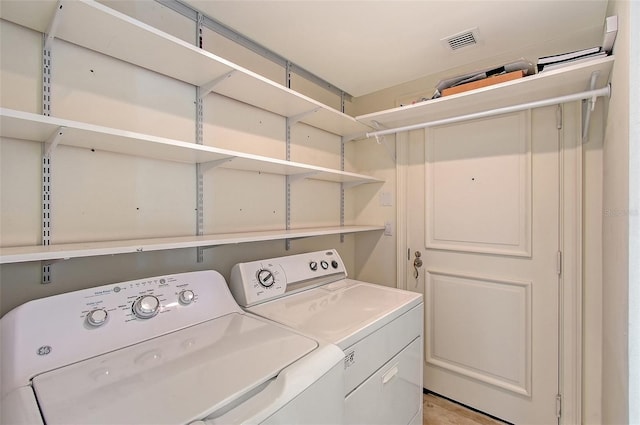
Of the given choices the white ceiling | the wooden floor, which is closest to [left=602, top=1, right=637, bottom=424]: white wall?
the white ceiling

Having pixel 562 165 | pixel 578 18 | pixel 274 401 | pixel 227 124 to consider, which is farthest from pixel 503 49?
pixel 274 401

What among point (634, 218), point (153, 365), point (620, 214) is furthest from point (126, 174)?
point (620, 214)

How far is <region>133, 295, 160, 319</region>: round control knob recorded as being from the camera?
1073 millimetres

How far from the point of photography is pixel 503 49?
1.80 meters

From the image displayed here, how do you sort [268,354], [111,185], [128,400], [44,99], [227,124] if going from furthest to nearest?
[227,124] → [111,185] → [44,99] → [268,354] → [128,400]

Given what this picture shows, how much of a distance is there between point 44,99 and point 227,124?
2.46ft

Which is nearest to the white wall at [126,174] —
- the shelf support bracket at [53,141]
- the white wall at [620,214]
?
the shelf support bracket at [53,141]

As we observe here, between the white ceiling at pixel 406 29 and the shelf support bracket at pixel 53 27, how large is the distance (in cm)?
60

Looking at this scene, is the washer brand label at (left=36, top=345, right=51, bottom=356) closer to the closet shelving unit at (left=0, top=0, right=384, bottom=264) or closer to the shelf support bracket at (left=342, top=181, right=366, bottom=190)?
the closet shelving unit at (left=0, top=0, right=384, bottom=264)

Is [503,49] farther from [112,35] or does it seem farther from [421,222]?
[112,35]

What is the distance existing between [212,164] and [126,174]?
36 centimetres

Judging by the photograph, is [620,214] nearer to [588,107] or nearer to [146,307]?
[588,107]

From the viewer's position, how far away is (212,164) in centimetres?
145

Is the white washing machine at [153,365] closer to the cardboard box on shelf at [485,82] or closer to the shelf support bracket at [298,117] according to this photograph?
the shelf support bracket at [298,117]
